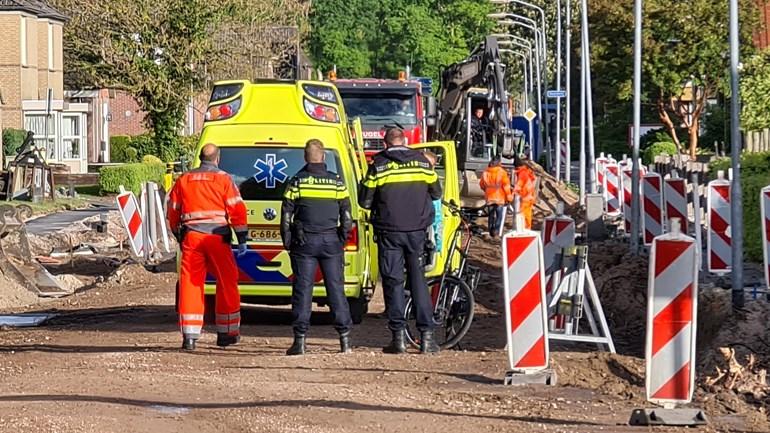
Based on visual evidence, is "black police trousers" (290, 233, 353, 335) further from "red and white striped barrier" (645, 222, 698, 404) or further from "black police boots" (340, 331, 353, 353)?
"red and white striped barrier" (645, 222, 698, 404)

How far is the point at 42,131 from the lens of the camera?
60969mm

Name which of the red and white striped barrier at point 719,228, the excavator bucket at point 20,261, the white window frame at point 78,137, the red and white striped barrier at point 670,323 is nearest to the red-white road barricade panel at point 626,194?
the red and white striped barrier at point 719,228

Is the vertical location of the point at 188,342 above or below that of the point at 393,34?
below

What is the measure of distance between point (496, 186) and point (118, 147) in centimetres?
4486

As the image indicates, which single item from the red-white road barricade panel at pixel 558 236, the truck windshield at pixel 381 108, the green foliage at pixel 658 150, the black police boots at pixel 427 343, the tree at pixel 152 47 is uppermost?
the tree at pixel 152 47

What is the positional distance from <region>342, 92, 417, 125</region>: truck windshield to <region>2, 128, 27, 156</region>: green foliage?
2636cm

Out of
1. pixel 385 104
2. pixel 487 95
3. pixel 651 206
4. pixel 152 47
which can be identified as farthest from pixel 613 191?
pixel 152 47

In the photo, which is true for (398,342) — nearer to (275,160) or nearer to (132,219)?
(275,160)

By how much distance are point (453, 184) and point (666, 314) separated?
7037 mm

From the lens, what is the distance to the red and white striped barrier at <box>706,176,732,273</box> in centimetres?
1778

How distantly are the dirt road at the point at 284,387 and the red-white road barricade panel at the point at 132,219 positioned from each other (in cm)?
702

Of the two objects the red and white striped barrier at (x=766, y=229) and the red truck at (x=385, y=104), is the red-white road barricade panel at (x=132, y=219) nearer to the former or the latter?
the red truck at (x=385, y=104)

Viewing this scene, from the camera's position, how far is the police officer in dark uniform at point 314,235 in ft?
42.8

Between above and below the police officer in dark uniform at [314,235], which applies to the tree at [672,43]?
above
